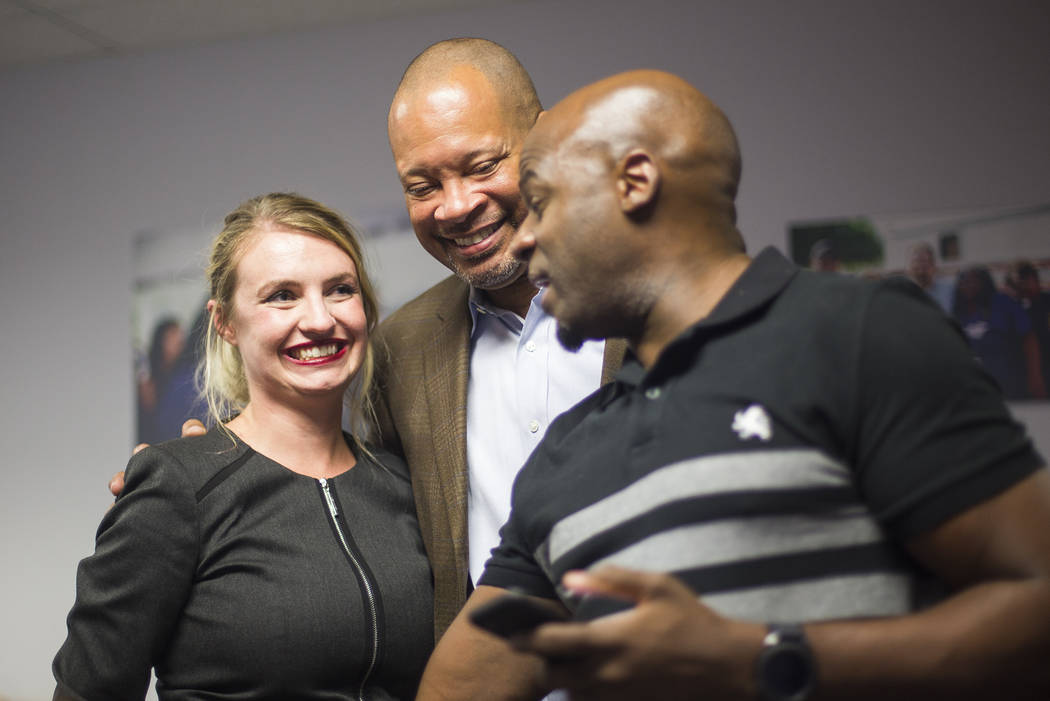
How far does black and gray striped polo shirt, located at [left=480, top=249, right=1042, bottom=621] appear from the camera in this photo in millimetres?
757

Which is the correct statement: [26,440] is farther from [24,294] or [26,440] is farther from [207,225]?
[207,225]

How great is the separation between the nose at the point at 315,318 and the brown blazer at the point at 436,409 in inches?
8.5

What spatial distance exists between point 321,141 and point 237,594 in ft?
9.05

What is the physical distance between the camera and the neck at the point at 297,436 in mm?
1651

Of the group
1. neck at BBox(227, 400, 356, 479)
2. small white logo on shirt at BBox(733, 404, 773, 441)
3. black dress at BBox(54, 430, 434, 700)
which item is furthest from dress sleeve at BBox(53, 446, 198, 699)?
small white logo on shirt at BBox(733, 404, 773, 441)

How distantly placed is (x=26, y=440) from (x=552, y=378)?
3332 mm

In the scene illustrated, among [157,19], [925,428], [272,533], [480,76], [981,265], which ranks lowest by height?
[272,533]

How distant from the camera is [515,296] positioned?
1733 millimetres

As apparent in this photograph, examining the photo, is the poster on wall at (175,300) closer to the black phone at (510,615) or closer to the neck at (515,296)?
the neck at (515,296)

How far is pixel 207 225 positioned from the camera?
398 centimetres

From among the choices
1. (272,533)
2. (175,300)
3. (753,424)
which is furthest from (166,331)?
(753,424)

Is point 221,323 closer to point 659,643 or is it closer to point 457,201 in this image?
point 457,201

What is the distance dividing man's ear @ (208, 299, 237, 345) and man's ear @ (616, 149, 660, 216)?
3.48ft

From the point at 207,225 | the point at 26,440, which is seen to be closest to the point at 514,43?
the point at 207,225
